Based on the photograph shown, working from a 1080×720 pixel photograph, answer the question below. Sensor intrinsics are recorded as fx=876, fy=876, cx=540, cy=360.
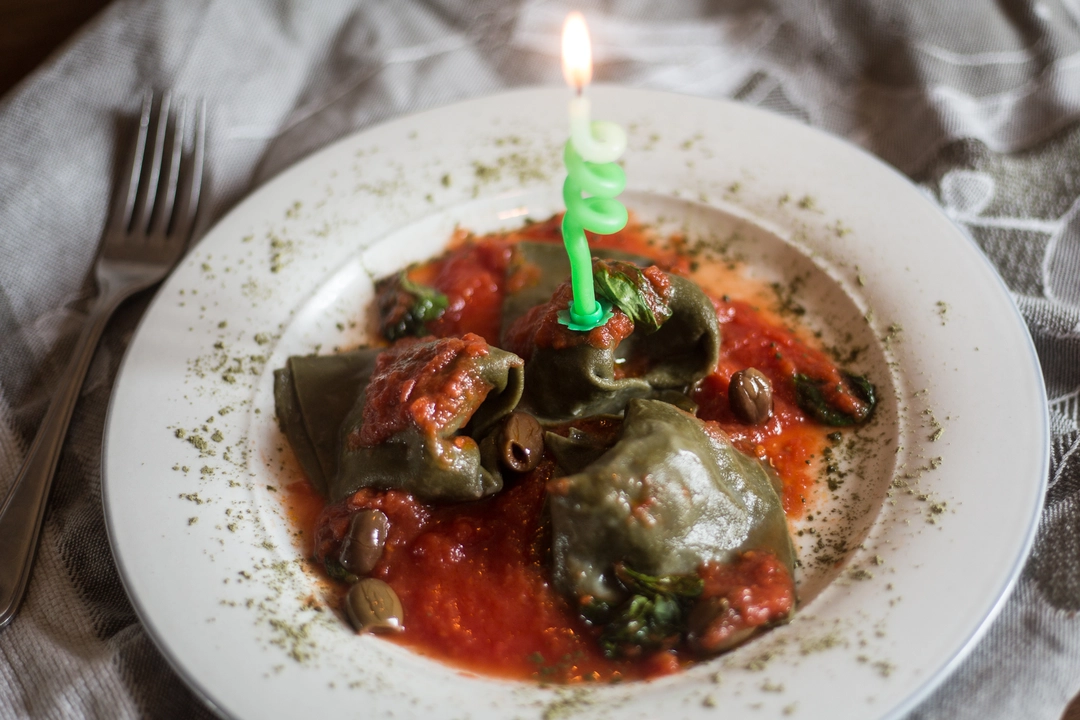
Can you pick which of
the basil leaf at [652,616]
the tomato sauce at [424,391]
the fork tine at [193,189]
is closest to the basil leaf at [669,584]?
Answer: the basil leaf at [652,616]

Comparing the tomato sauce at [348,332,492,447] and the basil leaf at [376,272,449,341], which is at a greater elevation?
the tomato sauce at [348,332,492,447]

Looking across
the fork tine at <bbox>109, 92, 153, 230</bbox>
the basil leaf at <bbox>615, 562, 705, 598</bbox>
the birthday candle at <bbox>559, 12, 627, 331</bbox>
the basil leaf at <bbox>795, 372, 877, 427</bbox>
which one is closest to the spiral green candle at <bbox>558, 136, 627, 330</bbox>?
the birthday candle at <bbox>559, 12, 627, 331</bbox>

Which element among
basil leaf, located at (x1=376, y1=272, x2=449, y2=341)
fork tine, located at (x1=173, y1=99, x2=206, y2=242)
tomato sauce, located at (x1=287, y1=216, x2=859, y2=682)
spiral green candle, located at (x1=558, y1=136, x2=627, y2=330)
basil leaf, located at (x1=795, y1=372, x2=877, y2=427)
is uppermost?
spiral green candle, located at (x1=558, y1=136, x2=627, y2=330)

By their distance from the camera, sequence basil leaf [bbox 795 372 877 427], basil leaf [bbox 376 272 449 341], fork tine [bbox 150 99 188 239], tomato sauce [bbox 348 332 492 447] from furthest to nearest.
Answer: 1. fork tine [bbox 150 99 188 239]
2. basil leaf [bbox 376 272 449 341]
3. basil leaf [bbox 795 372 877 427]
4. tomato sauce [bbox 348 332 492 447]

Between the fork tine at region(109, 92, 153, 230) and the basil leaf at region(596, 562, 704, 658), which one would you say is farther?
the fork tine at region(109, 92, 153, 230)

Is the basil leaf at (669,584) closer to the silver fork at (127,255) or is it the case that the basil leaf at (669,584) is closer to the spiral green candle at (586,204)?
the spiral green candle at (586,204)

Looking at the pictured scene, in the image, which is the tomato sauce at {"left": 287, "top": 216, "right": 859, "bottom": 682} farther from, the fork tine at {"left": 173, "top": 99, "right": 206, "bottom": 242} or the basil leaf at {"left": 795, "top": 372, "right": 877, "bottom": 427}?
the fork tine at {"left": 173, "top": 99, "right": 206, "bottom": 242}

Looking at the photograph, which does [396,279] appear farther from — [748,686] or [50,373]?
[748,686]
